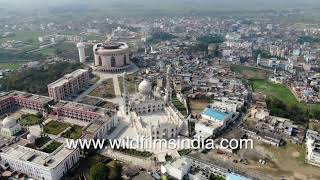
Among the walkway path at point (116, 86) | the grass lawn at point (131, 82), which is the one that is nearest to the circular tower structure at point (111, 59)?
the walkway path at point (116, 86)

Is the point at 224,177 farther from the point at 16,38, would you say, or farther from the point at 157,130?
the point at 16,38

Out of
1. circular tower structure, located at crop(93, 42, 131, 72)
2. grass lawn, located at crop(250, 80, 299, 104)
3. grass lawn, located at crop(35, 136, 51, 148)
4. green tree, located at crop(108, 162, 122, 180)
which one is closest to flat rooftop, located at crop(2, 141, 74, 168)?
grass lawn, located at crop(35, 136, 51, 148)

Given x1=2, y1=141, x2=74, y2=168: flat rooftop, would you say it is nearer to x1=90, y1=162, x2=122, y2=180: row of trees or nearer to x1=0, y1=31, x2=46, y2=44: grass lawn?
x1=90, y1=162, x2=122, y2=180: row of trees

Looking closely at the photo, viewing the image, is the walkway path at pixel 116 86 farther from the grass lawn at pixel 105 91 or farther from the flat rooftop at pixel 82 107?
the flat rooftop at pixel 82 107

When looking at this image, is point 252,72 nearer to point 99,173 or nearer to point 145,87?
point 145,87

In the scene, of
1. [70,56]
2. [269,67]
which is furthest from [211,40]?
[70,56]

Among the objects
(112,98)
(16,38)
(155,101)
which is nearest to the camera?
(155,101)
